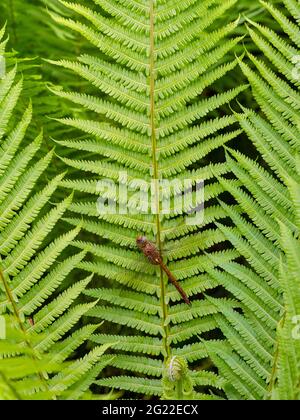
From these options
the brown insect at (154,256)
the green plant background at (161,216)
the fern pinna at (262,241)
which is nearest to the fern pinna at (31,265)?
the green plant background at (161,216)

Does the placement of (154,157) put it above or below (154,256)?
above

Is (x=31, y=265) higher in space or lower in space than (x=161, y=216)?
lower

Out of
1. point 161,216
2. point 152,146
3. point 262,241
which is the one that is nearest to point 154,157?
point 152,146

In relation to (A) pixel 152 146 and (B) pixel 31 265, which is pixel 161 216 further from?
(B) pixel 31 265

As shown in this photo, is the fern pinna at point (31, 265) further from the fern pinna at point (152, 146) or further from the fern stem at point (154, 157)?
the fern stem at point (154, 157)

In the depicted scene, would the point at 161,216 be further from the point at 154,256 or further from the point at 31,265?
the point at 31,265

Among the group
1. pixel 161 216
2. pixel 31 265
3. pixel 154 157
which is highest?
pixel 154 157

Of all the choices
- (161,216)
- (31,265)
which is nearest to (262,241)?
(161,216)

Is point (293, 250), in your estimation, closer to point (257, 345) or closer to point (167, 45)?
point (257, 345)

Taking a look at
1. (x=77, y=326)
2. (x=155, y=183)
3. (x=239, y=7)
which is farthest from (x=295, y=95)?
(x=77, y=326)

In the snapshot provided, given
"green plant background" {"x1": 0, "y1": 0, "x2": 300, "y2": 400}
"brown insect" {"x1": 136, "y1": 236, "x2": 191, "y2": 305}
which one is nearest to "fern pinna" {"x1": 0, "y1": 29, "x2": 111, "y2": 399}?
"green plant background" {"x1": 0, "y1": 0, "x2": 300, "y2": 400}
